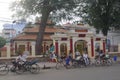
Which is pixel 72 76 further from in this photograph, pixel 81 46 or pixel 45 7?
pixel 45 7

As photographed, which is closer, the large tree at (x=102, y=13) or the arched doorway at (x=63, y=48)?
the arched doorway at (x=63, y=48)

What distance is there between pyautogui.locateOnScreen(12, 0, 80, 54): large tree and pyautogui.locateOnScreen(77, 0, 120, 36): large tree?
1.81m

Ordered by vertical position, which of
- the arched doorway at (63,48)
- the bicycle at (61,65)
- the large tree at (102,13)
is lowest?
the bicycle at (61,65)

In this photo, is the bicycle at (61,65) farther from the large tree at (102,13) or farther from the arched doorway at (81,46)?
the large tree at (102,13)

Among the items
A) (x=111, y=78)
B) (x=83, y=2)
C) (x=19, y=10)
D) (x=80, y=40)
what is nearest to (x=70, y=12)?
(x=83, y=2)

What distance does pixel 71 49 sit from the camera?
2842 centimetres

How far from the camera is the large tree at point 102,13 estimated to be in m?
32.1

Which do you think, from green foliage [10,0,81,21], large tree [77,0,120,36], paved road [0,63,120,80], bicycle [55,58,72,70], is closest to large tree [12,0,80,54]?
green foliage [10,0,81,21]

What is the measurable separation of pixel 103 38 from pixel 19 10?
10417mm

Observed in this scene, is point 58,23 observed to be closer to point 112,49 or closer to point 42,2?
point 42,2

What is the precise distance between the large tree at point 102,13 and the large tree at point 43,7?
1809 millimetres

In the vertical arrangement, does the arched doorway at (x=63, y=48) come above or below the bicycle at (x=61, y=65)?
above

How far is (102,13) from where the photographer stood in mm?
34719

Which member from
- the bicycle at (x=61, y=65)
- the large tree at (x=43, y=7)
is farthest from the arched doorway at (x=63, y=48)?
the bicycle at (x=61, y=65)
